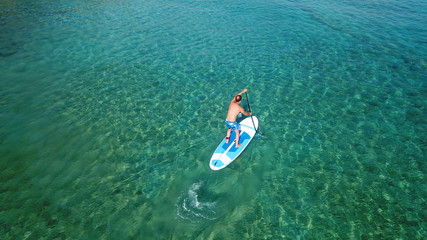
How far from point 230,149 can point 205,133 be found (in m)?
2.09

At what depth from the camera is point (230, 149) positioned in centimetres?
1161

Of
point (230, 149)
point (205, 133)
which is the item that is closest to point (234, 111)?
point (230, 149)

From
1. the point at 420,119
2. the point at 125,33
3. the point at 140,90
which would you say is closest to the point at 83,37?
the point at 125,33

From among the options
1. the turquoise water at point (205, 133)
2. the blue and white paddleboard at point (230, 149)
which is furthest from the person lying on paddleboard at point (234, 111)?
the turquoise water at point (205, 133)

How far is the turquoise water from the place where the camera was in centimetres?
896

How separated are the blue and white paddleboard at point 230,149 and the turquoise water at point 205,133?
357mm

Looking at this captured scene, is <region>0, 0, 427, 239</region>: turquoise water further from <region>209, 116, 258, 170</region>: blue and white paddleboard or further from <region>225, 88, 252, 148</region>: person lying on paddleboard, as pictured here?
<region>225, 88, 252, 148</region>: person lying on paddleboard

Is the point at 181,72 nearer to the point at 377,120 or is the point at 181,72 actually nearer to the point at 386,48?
the point at 377,120

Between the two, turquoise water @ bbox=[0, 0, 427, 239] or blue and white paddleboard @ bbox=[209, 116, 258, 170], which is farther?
blue and white paddleboard @ bbox=[209, 116, 258, 170]

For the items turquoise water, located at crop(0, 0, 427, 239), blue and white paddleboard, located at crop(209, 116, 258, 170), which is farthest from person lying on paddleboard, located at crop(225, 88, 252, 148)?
turquoise water, located at crop(0, 0, 427, 239)

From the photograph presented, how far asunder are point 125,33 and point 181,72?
11260 millimetres

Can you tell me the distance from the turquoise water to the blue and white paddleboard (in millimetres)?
357

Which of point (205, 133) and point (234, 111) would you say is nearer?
point (234, 111)

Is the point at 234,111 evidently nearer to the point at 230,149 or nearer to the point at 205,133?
the point at 230,149
